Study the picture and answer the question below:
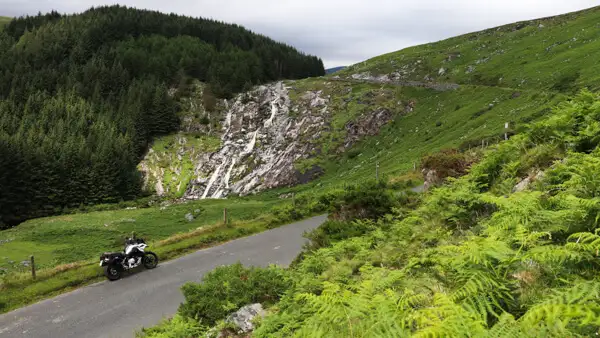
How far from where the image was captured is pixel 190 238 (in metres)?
24.4

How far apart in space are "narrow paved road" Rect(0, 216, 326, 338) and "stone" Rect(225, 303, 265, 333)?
17.2 feet

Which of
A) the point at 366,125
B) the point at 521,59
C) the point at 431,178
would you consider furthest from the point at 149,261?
the point at 521,59

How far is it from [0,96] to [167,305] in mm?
131554

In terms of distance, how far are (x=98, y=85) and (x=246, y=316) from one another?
125m

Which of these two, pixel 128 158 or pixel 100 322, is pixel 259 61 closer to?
pixel 128 158

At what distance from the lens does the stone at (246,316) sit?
9508 mm

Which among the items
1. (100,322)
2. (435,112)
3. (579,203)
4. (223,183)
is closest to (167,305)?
(100,322)

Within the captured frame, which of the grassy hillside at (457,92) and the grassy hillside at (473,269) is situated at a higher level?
the grassy hillside at (457,92)

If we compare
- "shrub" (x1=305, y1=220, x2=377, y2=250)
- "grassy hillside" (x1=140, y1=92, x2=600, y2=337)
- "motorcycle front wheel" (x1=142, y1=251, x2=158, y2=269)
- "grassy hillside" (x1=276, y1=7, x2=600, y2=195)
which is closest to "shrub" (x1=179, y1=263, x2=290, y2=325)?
"grassy hillside" (x1=140, y1=92, x2=600, y2=337)

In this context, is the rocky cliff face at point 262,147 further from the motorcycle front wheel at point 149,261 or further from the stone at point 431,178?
the motorcycle front wheel at point 149,261

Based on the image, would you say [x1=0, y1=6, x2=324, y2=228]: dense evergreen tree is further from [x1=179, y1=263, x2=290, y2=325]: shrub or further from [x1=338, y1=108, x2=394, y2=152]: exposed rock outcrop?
[x1=179, y1=263, x2=290, y2=325]: shrub

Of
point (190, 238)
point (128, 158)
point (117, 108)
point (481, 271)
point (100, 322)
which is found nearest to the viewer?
point (481, 271)

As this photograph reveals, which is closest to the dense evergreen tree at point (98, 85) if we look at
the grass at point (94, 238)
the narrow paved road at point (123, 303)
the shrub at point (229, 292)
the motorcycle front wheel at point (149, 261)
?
the grass at point (94, 238)

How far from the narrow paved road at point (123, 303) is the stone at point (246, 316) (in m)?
5.25
